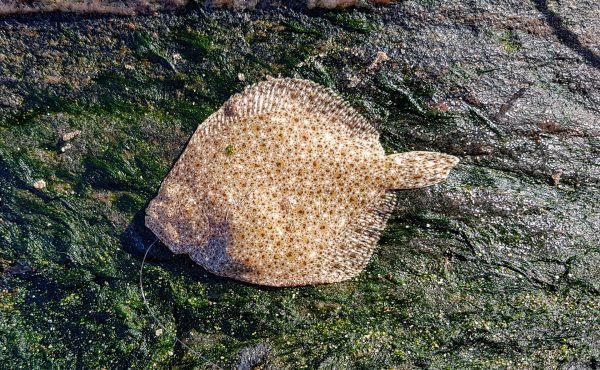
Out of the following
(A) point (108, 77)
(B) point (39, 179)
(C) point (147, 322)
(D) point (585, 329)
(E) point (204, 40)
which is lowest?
(C) point (147, 322)

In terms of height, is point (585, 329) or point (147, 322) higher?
point (585, 329)

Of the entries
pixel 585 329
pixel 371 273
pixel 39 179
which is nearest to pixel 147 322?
pixel 39 179

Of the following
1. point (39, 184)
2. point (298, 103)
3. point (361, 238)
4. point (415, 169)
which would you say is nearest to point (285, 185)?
point (298, 103)

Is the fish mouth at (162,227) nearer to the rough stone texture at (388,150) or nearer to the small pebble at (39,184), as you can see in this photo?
the rough stone texture at (388,150)

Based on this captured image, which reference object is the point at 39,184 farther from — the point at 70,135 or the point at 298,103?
the point at 298,103

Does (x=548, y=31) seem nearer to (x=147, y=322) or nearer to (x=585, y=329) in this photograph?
(x=585, y=329)

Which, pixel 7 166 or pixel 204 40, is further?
pixel 7 166

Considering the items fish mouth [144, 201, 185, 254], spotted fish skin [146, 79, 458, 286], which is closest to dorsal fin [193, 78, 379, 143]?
spotted fish skin [146, 79, 458, 286]
